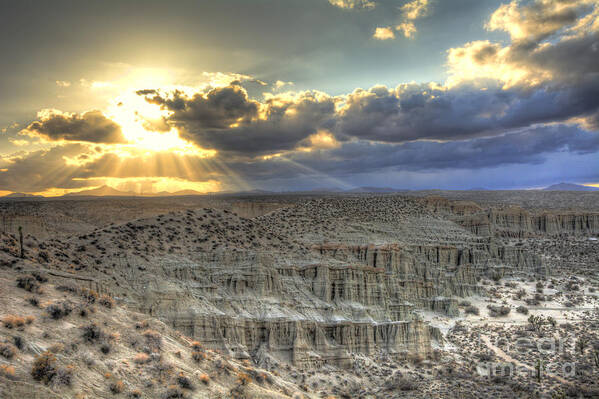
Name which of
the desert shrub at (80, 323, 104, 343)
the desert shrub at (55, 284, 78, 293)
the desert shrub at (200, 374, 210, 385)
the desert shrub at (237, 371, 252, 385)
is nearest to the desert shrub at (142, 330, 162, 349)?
the desert shrub at (80, 323, 104, 343)

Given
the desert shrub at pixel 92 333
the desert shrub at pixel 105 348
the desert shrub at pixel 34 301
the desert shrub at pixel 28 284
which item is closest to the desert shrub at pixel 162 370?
the desert shrub at pixel 105 348

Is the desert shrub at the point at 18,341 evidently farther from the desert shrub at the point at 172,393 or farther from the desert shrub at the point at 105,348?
the desert shrub at the point at 172,393

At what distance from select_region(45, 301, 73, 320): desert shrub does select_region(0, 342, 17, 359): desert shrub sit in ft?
11.1

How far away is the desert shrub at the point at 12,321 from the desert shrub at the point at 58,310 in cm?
145

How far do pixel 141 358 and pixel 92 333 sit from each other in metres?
2.36

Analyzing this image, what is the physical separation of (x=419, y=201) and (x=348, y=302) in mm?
69254

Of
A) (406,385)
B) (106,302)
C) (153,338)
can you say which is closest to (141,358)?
(153,338)

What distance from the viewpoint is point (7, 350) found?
13.9m

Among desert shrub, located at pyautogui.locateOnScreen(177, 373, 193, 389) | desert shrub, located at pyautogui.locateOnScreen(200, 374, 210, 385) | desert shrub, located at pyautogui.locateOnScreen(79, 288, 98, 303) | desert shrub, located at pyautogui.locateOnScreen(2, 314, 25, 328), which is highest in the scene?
desert shrub, located at pyautogui.locateOnScreen(2, 314, 25, 328)

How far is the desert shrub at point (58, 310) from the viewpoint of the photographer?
17.7 meters

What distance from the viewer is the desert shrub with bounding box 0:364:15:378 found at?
12687mm

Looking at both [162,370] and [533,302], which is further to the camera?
[533,302]

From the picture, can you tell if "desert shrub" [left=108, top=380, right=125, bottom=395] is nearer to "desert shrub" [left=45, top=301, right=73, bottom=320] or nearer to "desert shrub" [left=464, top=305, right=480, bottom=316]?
"desert shrub" [left=45, top=301, right=73, bottom=320]

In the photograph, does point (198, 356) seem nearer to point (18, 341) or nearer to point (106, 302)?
point (106, 302)
